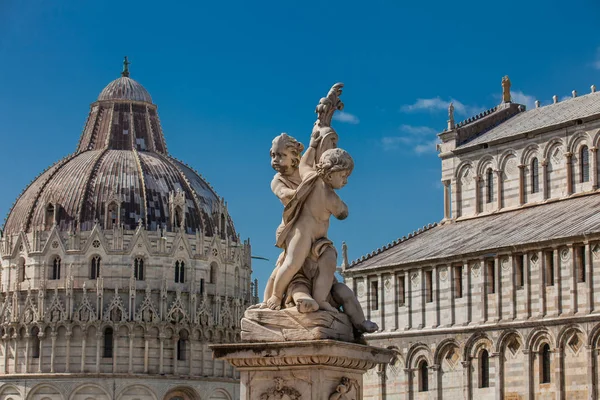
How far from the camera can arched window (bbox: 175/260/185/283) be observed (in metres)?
144

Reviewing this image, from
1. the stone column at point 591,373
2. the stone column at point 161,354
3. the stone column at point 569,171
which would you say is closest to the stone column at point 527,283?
the stone column at point 591,373

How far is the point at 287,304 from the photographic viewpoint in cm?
1786

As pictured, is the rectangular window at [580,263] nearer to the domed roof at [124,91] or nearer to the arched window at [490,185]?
the arched window at [490,185]

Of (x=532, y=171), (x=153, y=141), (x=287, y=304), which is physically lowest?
(x=287, y=304)


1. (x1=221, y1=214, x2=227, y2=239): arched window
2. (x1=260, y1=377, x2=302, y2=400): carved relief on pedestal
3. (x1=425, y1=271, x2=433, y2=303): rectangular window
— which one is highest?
(x1=221, y1=214, x2=227, y2=239): arched window

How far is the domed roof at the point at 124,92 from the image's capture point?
156250mm

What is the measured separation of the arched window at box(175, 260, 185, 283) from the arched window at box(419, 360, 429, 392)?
6591 cm

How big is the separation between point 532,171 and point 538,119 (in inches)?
155

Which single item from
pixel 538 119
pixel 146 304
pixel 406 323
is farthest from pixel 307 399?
pixel 146 304

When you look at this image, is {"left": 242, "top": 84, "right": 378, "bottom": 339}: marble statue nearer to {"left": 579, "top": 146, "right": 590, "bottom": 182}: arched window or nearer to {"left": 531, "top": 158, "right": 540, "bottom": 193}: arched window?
{"left": 579, "top": 146, "right": 590, "bottom": 182}: arched window

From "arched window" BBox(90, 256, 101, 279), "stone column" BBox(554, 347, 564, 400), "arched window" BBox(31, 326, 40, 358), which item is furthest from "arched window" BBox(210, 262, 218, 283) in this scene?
"stone column" BBox(554, 347, 564, 400)

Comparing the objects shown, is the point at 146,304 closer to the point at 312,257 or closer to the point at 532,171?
the point at 532,171

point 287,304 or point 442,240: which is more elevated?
point 442,240

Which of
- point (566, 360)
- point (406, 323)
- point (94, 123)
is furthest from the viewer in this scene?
point (94, 123)
